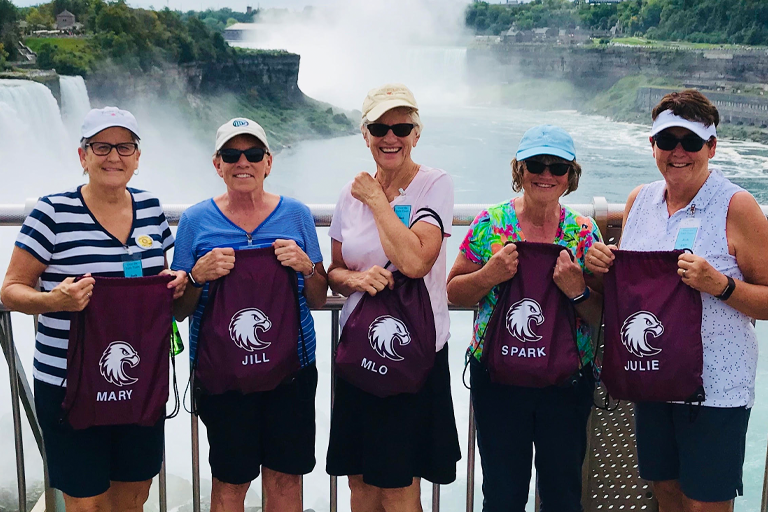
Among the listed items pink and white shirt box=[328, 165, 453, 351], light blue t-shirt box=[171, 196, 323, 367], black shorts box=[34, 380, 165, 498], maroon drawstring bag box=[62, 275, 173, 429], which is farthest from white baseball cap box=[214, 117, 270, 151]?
black shorts box=[34, 380, 165, 498]

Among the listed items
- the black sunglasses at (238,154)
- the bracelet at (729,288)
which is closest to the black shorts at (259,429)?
the black sunglasses at (238,154)

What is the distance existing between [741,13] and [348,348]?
58.9 meters

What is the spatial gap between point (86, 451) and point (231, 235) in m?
0.71

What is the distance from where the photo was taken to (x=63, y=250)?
191cm

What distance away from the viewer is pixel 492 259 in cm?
194

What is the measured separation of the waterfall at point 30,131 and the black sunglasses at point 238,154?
2485cm

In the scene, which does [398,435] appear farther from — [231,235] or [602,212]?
[602,212]

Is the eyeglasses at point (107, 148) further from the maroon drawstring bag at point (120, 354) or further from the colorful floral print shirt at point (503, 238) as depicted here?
the colorful floral print shirt at point (503, 238)

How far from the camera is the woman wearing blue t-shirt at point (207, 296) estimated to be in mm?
2008

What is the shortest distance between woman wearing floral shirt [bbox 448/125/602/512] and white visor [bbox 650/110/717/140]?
23 centimetres

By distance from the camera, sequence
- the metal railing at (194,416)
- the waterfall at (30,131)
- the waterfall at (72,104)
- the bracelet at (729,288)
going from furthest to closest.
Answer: the waterfall at (72,104)
the waterfall at (30,131)
the metal railing at (194,416)
the bracelet at (729,288)

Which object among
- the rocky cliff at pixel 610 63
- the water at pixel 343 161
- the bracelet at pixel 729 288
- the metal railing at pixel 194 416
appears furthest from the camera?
the rocky cliff at pixel 610 63

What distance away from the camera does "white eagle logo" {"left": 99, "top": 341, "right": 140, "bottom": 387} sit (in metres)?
1.93

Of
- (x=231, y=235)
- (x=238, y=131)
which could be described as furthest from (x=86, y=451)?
(x=238, y=131)
